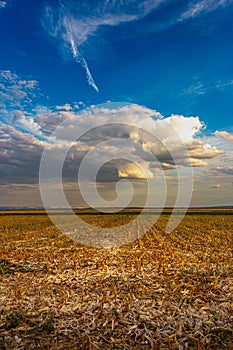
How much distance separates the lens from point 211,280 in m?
11.4

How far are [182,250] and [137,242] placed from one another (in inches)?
167

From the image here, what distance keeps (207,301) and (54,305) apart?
4.99m

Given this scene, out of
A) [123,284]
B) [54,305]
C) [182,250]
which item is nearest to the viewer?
[54,305]

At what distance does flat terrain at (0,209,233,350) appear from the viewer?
7.00 meters

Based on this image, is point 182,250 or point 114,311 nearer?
point 114,311

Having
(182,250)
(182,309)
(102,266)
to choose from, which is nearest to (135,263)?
(102,266)

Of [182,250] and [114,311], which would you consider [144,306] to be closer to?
[114,311]

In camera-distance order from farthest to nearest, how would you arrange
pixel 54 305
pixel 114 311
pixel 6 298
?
pixel 6 298 → pixel 54 305 → pixel 114 311

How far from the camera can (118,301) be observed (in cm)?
937

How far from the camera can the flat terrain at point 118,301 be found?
700 cm

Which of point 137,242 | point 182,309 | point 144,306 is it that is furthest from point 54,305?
point 137,242

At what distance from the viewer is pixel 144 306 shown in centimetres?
895

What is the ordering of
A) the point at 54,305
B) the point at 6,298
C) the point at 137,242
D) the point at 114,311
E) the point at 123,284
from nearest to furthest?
the point at 114,311, the point at 54,305, the point at 6,298, the point at 123,284, the point at 137,242

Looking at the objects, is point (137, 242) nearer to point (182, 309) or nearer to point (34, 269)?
point (34, 269)
